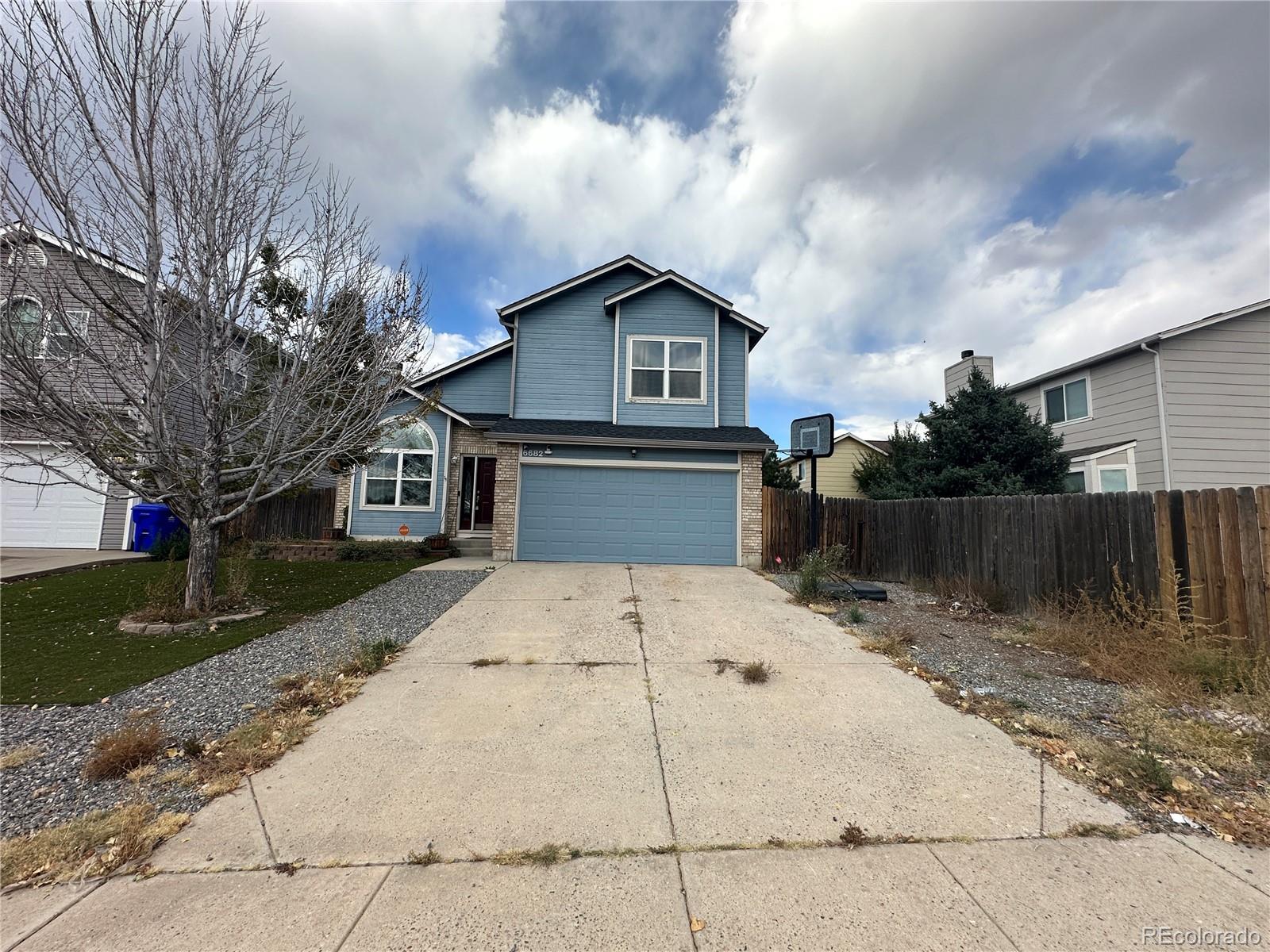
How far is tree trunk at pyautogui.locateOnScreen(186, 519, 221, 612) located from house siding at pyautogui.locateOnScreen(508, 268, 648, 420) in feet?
23.0

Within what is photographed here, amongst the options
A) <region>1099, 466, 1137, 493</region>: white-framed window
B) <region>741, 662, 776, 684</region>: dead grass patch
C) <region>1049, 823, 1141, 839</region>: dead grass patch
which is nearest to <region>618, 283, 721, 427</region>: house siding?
<region>741, 662, 776, 684</region>: dead grass patch

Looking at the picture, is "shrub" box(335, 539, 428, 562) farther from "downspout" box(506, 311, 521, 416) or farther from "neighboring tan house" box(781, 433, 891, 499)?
"neighboring tan house" box(781, 433, 891, 499)

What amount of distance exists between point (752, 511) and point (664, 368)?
4.15 meters

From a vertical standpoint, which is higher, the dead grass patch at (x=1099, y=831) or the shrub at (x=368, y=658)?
the shrub at (x=368, y=658)

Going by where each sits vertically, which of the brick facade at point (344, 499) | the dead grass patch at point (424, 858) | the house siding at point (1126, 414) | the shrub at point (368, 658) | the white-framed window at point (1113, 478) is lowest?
the dead grass patch at point (424, 858)

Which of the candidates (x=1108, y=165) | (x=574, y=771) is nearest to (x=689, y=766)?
(x=574, y=771)

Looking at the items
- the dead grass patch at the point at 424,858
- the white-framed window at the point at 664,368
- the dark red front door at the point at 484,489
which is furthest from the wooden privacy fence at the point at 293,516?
the dead grass patch at the point at 424,858

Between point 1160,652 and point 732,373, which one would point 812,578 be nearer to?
point 1160,652

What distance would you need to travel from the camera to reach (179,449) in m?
6.32

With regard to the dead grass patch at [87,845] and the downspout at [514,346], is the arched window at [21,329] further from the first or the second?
the downspout at [514,346]

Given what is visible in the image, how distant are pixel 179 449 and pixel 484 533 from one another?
7890mm

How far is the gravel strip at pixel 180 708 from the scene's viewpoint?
289 cm

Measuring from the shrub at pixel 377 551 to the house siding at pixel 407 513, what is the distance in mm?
728

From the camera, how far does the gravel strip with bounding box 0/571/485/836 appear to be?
2891 mm
